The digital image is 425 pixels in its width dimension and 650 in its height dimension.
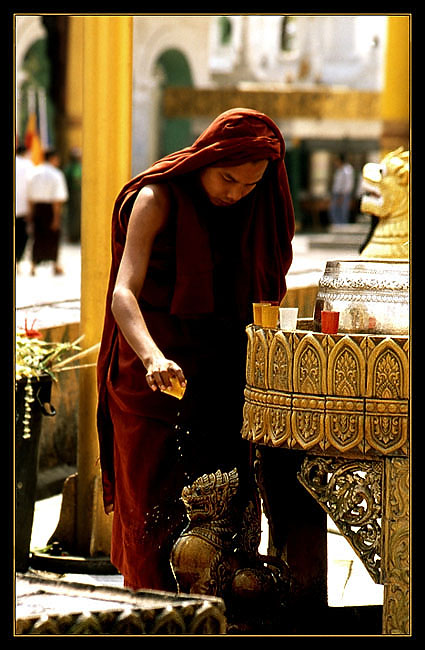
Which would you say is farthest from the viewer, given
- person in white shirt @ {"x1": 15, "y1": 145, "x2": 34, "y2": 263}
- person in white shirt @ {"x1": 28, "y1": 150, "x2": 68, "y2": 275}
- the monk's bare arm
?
person in white shirt @ {"x1": 28, "y1": 150, "x2": 68, "y2": 275}

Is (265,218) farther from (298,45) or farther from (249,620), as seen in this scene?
(298,45)

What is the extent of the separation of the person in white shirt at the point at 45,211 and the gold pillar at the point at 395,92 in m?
8.77

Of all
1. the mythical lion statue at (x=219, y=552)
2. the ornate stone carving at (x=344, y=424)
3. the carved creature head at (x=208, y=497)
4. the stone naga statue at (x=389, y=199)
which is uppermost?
the stone naga statue at (x=389, y=199)

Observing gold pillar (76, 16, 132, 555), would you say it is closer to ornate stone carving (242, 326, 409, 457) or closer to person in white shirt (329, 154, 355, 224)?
ornate stone carving (242, 326, 409, 457)

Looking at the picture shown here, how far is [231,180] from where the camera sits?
430cm

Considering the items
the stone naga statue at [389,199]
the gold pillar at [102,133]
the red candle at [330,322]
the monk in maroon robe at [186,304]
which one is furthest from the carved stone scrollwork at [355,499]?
the stone naga statue at [389,199]

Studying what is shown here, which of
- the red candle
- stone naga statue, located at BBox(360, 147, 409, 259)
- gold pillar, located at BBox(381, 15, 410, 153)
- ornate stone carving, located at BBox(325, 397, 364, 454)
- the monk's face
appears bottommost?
ornate stone carving, located at BBox(325, 397, 364, 454)

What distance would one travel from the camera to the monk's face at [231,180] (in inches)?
168

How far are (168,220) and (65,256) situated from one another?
689 inches

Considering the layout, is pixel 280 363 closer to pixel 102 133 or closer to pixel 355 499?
pixel 355 499

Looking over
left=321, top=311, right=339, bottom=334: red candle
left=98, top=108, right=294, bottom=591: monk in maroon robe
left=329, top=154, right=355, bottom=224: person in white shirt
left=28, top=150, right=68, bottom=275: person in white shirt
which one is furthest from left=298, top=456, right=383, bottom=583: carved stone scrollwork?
left=329, top=154, right=355, bottom=224: person in white shirt

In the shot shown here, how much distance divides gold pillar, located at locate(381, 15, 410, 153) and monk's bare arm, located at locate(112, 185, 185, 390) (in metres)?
4.79

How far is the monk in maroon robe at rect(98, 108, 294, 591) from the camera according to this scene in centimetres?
427

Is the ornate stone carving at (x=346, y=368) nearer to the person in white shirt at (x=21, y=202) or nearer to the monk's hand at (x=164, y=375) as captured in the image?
the monk's hand at (x=164, y=375)
